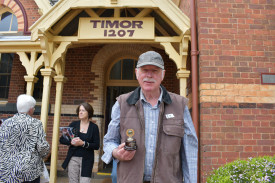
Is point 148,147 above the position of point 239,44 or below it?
below

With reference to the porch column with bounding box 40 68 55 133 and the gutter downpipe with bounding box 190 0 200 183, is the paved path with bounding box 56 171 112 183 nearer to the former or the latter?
the porch column with bounding box 40 68 55 133

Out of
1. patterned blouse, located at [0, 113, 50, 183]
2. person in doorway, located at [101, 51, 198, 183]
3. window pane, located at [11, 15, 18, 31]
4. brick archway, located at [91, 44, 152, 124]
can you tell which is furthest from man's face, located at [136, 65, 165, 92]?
window pane, located at [11, 15, 18, 31]

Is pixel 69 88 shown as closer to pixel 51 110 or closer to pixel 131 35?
pixel 51 110

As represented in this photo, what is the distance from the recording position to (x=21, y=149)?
2.41 metres

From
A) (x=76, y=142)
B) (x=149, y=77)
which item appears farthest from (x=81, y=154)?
(x=149, y=77)

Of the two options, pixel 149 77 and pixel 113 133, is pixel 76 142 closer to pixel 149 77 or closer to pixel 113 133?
pixel 113 133

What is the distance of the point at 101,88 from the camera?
679 cm

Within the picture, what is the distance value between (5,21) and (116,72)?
15.2 feet

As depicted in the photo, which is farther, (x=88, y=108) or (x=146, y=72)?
(x=88, y=108)

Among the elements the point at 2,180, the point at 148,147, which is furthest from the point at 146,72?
the point at 2,180

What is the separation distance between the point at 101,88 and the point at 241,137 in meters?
4.51

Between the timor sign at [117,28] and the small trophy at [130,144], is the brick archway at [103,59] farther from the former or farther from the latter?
the small trophy at [130,144]

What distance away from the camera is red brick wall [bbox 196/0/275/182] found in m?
3.60

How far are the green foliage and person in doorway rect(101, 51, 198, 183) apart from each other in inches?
31.7
